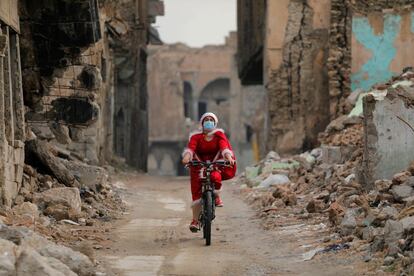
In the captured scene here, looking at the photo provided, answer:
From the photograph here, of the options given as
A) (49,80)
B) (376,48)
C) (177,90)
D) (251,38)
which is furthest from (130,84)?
(177,90)

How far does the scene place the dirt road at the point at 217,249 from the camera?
8.06m

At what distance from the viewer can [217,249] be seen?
9.42 metres

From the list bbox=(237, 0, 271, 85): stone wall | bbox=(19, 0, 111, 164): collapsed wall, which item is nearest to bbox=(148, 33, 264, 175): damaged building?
bbox=(237, 0, 271, 85): stone wall

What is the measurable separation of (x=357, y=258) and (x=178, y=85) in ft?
180

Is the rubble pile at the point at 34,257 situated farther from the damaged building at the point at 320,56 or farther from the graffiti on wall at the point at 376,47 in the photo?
the graffiti on wall at the point at 376,47

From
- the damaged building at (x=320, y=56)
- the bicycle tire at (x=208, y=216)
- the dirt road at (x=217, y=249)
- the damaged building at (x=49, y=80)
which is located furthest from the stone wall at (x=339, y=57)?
the bicycle tire at (x=208, y=216)

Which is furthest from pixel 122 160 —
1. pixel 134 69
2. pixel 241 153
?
pixel 241 153

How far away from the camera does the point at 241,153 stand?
52688 millimetres

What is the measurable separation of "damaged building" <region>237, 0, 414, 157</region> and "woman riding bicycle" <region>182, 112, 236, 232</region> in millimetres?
9752

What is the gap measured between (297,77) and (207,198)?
12421 mm

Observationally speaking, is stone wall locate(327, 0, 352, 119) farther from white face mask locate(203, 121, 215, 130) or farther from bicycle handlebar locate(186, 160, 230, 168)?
bicycle handlebar locate(186, 160, 230, 168)

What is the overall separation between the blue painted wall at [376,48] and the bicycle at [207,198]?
37.0 feet

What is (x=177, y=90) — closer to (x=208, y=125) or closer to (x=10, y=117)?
(x=10, y=117)

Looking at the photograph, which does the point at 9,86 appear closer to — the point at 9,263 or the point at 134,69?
the point at 9,263
